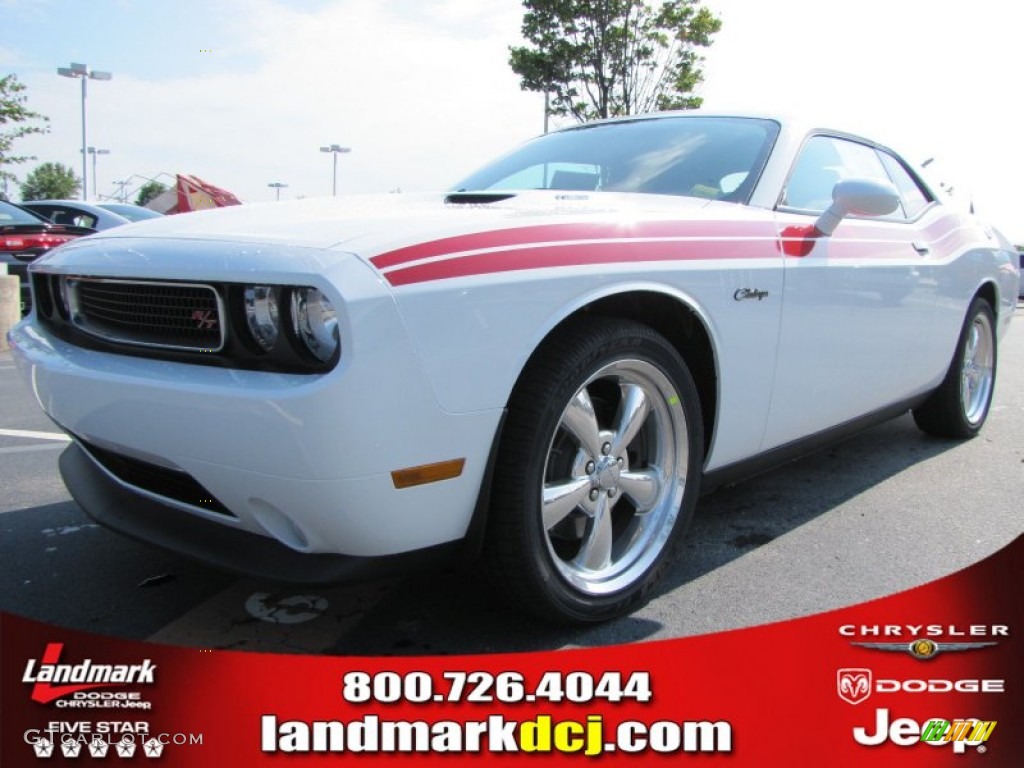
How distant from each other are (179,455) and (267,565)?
293 millimetres

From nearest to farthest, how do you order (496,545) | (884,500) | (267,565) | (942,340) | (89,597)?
1. (267,565)
2. (496,545)
3. (89,597)
4. (884,500)
5. (942,340)

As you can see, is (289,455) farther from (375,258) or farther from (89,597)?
(89,597)

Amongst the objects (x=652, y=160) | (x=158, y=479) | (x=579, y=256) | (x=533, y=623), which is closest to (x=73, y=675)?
(x=158, y=479)

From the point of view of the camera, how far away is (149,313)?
1946 millimetres

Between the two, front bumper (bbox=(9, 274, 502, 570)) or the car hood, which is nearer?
front bumper (bbox=(9, 274, 502, 570))

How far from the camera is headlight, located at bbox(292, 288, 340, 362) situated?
169 centimetres

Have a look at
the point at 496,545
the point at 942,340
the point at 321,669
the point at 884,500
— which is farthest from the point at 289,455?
the point at 942,340

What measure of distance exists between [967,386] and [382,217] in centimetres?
340

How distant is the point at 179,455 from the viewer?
70.6 inches

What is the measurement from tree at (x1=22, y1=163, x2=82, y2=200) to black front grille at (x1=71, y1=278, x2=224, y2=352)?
6160 centimetres

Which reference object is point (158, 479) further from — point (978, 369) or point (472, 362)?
point (978, 369)

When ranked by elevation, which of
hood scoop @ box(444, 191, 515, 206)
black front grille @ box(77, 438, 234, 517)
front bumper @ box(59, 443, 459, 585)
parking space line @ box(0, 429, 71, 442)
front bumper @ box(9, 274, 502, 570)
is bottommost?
parking space line @ box(0, 429, 71, 442)

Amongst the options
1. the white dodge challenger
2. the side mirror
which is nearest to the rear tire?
the white dodge challenger

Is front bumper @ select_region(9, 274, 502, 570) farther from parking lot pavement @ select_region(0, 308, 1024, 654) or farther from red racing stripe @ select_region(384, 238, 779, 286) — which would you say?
parking lot pavement @ select_region(0, 308, 1024, 654)
